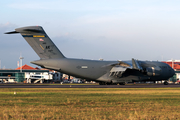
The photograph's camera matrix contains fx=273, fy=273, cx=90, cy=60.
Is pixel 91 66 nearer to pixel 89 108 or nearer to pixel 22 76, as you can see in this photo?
pixel 89 108

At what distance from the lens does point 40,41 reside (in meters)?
50.8

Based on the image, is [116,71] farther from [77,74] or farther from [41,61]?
[41,61]

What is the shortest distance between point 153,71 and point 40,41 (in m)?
23.9

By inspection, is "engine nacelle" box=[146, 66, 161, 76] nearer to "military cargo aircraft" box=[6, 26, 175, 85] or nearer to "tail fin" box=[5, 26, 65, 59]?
"military cargo aircraft" box=[6, 26, 175, 85]

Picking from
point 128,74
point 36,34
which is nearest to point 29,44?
point 36,34

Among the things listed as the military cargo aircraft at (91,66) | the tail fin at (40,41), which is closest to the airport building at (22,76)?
the military cargo aircraft at (91,66)

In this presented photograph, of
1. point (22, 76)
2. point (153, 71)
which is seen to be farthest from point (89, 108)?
point (22, 76)

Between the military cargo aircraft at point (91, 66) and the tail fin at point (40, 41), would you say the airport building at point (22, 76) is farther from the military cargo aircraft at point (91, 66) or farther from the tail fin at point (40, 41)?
the tail fin at point (40, 41)

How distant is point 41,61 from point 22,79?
235ft

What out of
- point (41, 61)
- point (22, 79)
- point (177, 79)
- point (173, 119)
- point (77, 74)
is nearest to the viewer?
point (173, 119)

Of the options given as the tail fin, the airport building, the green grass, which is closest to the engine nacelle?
the tail fin

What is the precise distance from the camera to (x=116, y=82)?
56188 mm

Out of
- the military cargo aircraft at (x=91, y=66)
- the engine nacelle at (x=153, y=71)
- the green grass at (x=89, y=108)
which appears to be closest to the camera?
the green grass at (x=89, y=108)

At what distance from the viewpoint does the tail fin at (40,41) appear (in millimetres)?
49375
